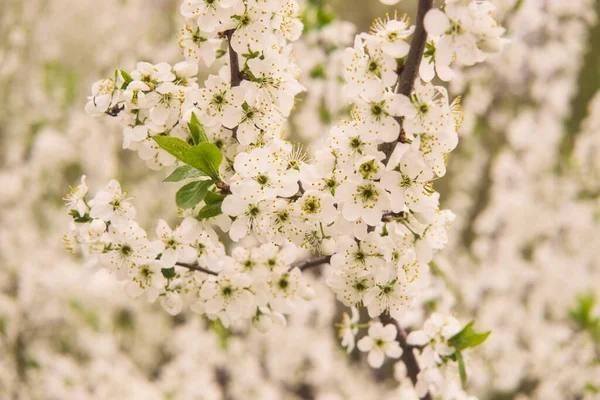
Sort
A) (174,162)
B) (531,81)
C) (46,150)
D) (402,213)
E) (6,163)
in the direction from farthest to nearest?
(531,81), (6,163), (46,150), (174,162), (402,213)

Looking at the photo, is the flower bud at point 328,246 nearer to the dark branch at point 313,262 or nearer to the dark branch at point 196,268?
the dark branch at point 313,262

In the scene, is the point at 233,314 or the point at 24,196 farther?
the point at 24,196

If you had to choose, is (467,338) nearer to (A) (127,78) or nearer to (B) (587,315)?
(A) (127,78)

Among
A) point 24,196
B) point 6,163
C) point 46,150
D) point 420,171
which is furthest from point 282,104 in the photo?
point 6,163

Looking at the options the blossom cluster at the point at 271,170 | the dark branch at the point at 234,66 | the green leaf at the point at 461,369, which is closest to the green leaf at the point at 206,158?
the blossom cluster at the point at 271,170

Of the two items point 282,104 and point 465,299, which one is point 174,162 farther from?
point 465,299

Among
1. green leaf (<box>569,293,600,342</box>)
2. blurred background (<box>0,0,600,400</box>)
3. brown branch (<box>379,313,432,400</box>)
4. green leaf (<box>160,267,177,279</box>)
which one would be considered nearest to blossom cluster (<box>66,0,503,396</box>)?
green leaf (<box>160,267,177,279</box>)

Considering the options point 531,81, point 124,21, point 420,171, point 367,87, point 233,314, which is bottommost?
point 233,314

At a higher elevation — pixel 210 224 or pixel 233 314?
pixel 210 224
